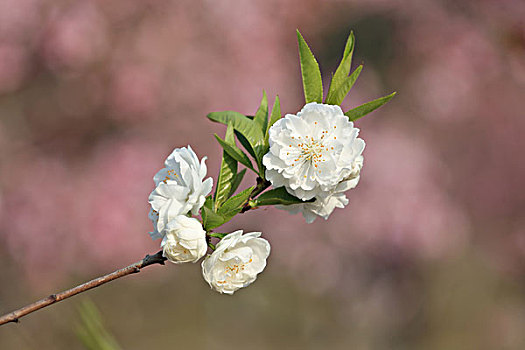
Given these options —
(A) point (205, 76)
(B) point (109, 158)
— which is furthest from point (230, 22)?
(B) point (109, 158)


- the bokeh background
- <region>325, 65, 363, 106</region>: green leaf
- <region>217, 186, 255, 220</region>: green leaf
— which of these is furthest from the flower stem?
the bokeh background

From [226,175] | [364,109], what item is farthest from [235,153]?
[364,109]

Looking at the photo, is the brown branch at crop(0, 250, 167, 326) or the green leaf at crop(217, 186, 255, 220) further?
the green leaf at crop(217, 186, 255, 220)

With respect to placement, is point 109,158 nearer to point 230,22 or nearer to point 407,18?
point 230,22

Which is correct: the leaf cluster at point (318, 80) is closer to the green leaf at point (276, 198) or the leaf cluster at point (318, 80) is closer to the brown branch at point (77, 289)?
the green leaf at point (276, 198)

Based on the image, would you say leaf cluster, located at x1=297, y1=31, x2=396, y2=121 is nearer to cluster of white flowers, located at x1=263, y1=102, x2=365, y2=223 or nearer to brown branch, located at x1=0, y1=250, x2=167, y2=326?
cluster of white flowers, located at x1=263, y1=102, x2=365, y2=223

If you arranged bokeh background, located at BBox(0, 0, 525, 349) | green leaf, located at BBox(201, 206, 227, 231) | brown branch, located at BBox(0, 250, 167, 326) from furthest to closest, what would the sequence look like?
bokeh background, located at BBox(0, 0, 525, 349) → green leaf, located at BBox(201, 206, 227, 231) → brown branch, located at BBox(0, 250, 167, 326)

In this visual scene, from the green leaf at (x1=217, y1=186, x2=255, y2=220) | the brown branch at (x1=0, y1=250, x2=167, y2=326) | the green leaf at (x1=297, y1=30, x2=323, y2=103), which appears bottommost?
the green leaf at (x1=217, y1=186, x2=255, y2=220)
